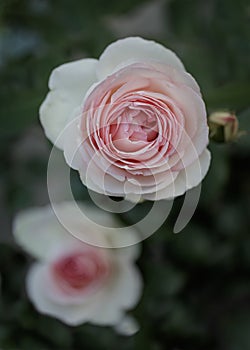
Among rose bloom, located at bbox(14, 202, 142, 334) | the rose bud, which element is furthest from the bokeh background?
the rose bud

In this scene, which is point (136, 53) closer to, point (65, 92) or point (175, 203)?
point (65, 92)

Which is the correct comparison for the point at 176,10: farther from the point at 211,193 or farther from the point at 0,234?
the point at 0,234

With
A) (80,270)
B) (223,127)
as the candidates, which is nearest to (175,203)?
(80,270)

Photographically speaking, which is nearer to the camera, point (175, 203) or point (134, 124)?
point (134, 124)

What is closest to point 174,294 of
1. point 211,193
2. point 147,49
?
point 211,193

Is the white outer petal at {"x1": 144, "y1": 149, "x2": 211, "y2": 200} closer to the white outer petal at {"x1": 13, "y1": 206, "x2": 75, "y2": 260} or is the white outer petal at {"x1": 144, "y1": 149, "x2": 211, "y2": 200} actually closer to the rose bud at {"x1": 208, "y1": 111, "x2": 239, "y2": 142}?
the rose bud at {"x1": 208, "y1": 111, "x2": 239, "y2": 142}

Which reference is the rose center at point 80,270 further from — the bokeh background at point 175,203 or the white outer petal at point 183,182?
the white outer petal at point 183,182

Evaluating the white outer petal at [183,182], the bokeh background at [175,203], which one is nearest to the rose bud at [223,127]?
the white outer petal at [183,182]
